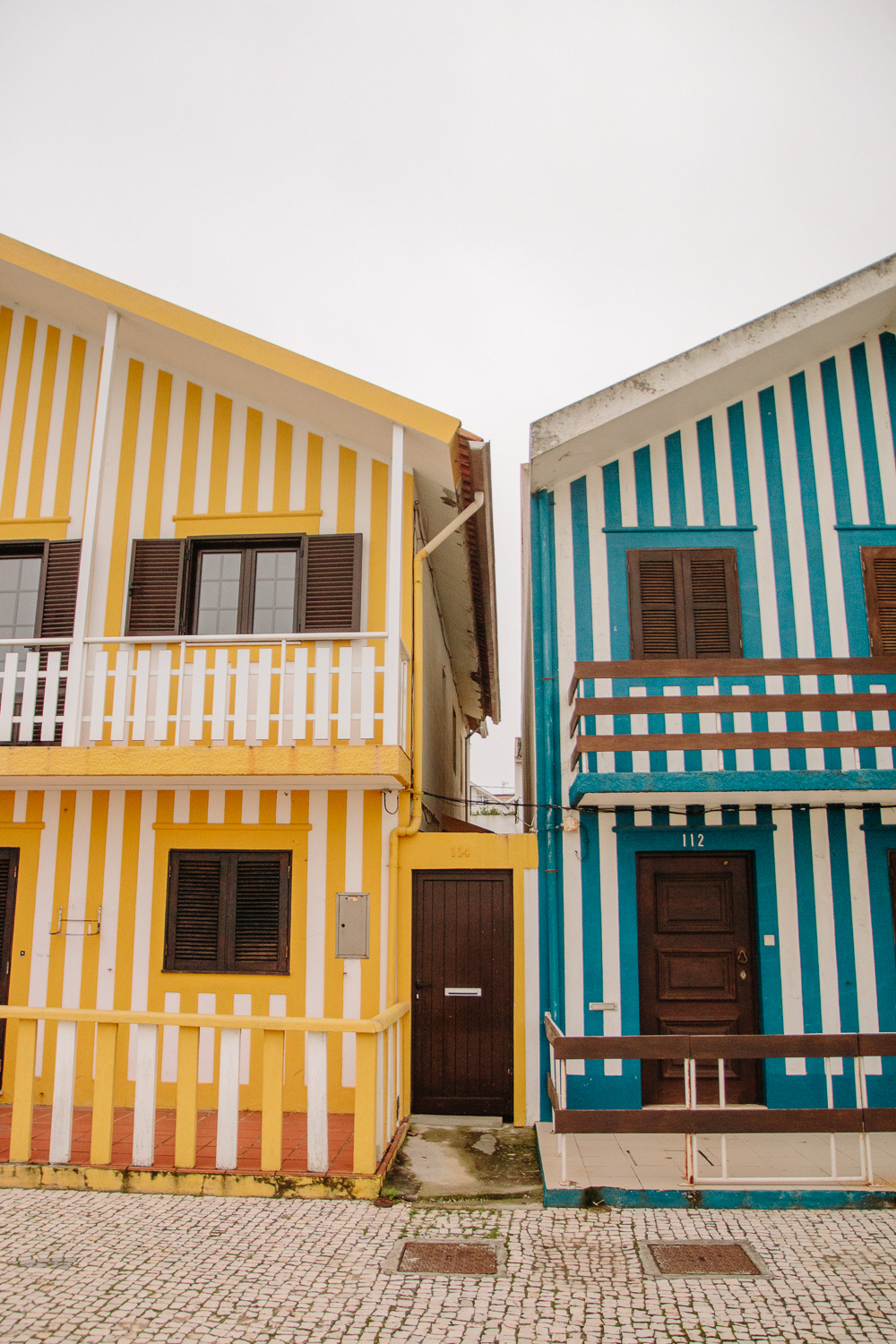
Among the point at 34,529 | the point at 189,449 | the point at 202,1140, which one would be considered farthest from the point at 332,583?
the point at 202,1140

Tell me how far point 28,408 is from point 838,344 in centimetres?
872

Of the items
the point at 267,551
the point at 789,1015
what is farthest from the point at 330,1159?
the point at 267,551

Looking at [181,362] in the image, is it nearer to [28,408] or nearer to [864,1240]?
[28,408]

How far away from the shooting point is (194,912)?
8328mm

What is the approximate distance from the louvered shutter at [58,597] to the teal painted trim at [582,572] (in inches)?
200

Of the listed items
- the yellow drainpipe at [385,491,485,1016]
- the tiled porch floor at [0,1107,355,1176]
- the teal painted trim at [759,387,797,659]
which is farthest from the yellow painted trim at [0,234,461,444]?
the tiled porch floor at [0,1107,355,1176]

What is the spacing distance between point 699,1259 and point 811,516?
659 cm

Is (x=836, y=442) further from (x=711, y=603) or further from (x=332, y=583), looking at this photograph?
(x=332, y=583)

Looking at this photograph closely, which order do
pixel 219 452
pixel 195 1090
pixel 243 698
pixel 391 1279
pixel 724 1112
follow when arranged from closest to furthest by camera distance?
pixel 391 1279 → pixel 724 1112 → pixel 195 1090 → pixel 243 698 → pixel 219 452

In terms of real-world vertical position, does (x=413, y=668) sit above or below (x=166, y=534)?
below

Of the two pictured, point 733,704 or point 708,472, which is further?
point 708,472

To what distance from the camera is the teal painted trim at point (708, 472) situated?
8758mm

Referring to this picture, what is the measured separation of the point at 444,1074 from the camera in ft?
26.0

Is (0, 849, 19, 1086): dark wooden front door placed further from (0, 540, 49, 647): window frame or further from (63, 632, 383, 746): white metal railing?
(0, 540, 49, 647): window frame
